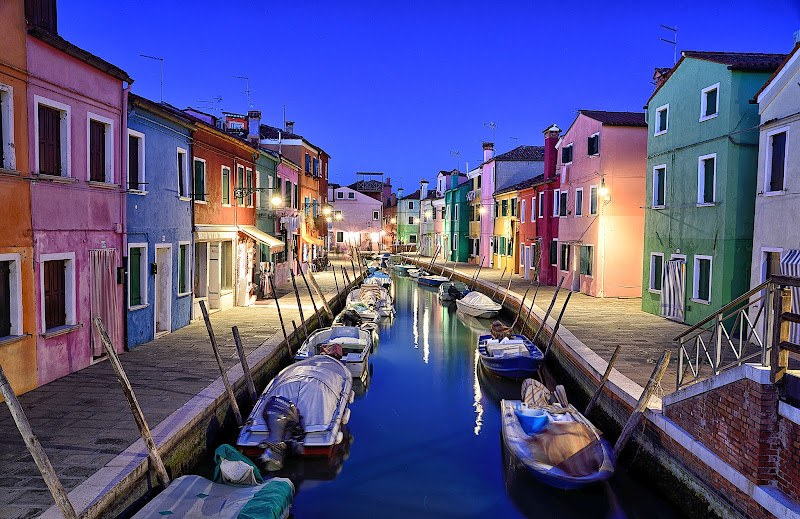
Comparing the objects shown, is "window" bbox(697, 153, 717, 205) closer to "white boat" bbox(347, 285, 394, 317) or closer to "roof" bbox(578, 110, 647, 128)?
"roof" bbox(578, 110, 647, 128)

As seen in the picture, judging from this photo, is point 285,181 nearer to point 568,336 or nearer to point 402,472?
point 568,336

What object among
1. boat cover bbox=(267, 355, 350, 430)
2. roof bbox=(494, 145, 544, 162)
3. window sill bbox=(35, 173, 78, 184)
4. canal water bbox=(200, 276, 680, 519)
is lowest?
canal water bbox=(200, 276, 680, 519)

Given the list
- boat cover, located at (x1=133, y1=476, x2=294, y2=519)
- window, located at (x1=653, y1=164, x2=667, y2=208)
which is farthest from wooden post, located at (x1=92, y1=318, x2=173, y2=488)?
window, located at (x1=653, y1=164, x2=667, y2=208)

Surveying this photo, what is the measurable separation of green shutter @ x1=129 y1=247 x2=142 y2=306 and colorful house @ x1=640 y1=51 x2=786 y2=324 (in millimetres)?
15340

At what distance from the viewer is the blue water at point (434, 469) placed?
8758mm

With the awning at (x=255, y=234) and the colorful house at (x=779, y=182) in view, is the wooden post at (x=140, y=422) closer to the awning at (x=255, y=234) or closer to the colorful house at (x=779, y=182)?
the colorful house at (x=779, y=182)

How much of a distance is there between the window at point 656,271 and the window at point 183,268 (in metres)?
15.4

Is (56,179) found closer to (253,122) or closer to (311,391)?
(311,391)

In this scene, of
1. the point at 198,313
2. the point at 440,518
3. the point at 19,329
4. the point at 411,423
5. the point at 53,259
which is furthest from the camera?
the point at 198,313

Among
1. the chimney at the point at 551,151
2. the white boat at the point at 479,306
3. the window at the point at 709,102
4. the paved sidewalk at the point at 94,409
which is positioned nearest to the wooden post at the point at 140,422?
the paved sidewalk at the point at 94,409

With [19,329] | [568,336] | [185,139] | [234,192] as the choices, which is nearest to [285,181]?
[234,192]

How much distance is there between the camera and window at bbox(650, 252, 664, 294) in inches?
753

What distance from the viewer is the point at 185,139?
16.8m

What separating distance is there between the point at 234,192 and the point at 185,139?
445cm
